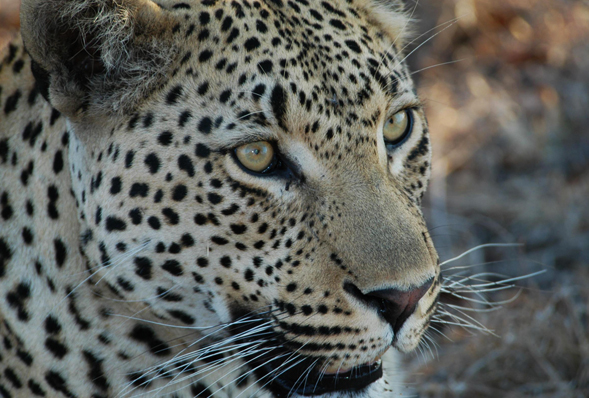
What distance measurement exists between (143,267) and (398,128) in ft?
4.12

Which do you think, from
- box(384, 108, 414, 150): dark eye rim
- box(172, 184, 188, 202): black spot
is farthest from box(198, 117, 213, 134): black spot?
box(384, 108, 414, 150): dark eye rim

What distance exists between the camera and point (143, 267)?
2703 millimetres

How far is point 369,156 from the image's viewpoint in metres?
2.78

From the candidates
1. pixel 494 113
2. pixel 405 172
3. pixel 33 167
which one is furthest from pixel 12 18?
pixel 405 172

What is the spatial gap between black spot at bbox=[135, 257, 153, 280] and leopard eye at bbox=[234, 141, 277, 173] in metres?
0.52

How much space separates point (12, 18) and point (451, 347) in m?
6.31

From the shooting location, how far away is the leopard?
2.62 metres

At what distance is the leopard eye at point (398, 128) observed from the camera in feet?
10.1

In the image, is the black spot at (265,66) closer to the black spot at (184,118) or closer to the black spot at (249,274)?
the black spot at (184,118)

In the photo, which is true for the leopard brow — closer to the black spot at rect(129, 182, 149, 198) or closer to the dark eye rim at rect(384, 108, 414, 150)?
the black spot at rect(129, 182, 149, 198)

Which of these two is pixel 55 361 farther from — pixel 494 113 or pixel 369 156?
pixel 494 113

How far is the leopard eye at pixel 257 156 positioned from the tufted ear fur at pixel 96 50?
442 mm

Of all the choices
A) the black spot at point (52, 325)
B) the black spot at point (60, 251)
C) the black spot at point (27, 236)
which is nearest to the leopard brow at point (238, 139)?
the black spot at point (60, 251)

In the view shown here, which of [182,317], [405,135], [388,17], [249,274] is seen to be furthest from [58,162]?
[388,17]
